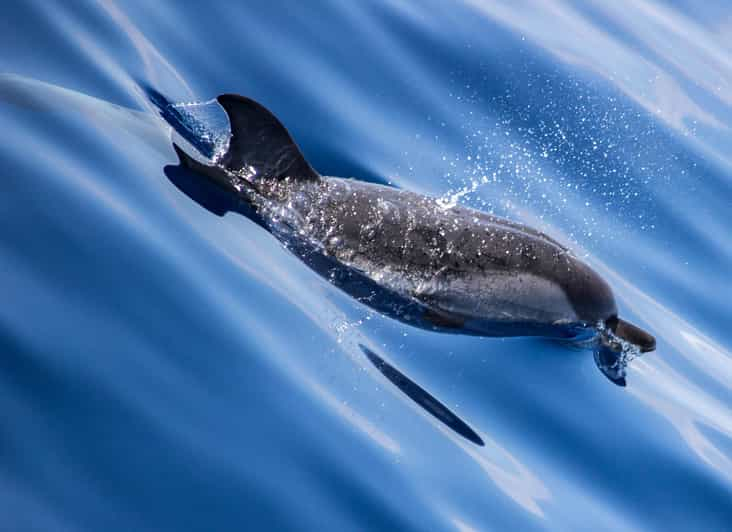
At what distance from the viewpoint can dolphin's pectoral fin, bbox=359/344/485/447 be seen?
4453 millimetres

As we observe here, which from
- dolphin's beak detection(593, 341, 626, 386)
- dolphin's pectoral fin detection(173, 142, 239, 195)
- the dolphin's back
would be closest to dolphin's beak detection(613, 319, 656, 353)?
dolphin's beak detection(593, 341, 626, 386)

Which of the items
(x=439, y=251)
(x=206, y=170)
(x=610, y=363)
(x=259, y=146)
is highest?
(x=610, y=363)

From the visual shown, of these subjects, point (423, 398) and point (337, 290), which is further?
point (337, 290)

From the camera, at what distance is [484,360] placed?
5059mm

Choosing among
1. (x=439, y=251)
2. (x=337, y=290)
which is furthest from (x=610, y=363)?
(x=337, y=290)

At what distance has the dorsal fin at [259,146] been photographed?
5.03 m

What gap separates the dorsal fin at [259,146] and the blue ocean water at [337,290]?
0.38 meters

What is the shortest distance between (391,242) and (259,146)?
0.89 meters

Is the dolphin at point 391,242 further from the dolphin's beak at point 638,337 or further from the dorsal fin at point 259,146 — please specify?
the dolphin's beak at point 638,337

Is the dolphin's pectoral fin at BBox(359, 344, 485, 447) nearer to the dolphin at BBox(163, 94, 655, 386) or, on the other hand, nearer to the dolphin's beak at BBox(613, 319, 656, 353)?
the dolphin at BBox(163, 94, 655, 386)

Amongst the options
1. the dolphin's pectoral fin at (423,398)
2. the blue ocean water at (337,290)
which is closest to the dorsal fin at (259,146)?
the blue ocean water at (337,290)

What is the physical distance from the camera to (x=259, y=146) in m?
5.16

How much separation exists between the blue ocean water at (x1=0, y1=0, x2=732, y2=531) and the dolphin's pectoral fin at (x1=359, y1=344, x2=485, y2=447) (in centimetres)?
4

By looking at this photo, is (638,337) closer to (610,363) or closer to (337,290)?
(610,363)
